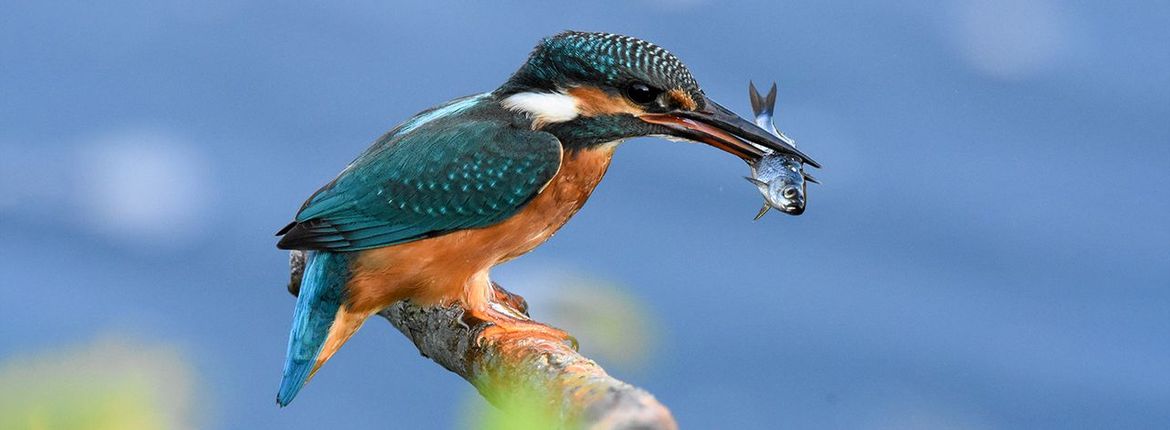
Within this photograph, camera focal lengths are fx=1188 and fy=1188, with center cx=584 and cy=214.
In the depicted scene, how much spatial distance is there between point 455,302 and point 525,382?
0.56 meters

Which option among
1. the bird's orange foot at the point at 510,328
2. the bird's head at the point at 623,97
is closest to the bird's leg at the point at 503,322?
the bird's orange foot at the point at 510,328

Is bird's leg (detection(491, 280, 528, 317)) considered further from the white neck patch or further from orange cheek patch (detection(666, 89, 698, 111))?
orange cheek patch (detection(666, 89, 698, 111))

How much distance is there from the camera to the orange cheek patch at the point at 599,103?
5.57ft

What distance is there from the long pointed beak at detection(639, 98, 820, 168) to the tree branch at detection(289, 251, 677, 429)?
0.35 m

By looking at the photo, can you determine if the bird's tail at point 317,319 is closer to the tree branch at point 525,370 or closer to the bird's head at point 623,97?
the tree branch at point 525,370

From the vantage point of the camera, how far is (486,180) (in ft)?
5.74

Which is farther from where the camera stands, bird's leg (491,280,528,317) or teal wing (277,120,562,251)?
bird's leg (491,280,528,317)

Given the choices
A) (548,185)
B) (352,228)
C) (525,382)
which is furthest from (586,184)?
(525,382)

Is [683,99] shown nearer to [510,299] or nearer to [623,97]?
[623,97]

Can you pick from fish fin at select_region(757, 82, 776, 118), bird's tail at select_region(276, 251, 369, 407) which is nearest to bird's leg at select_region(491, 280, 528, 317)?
bird's tail at select_region(276, 251, 369, 407)

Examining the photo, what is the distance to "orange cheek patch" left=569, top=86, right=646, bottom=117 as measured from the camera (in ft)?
5.57

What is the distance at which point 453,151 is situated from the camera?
177 centimetres

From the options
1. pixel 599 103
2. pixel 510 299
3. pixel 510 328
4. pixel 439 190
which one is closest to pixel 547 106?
pixel 599 103

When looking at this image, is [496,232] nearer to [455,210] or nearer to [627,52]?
[455,210]
